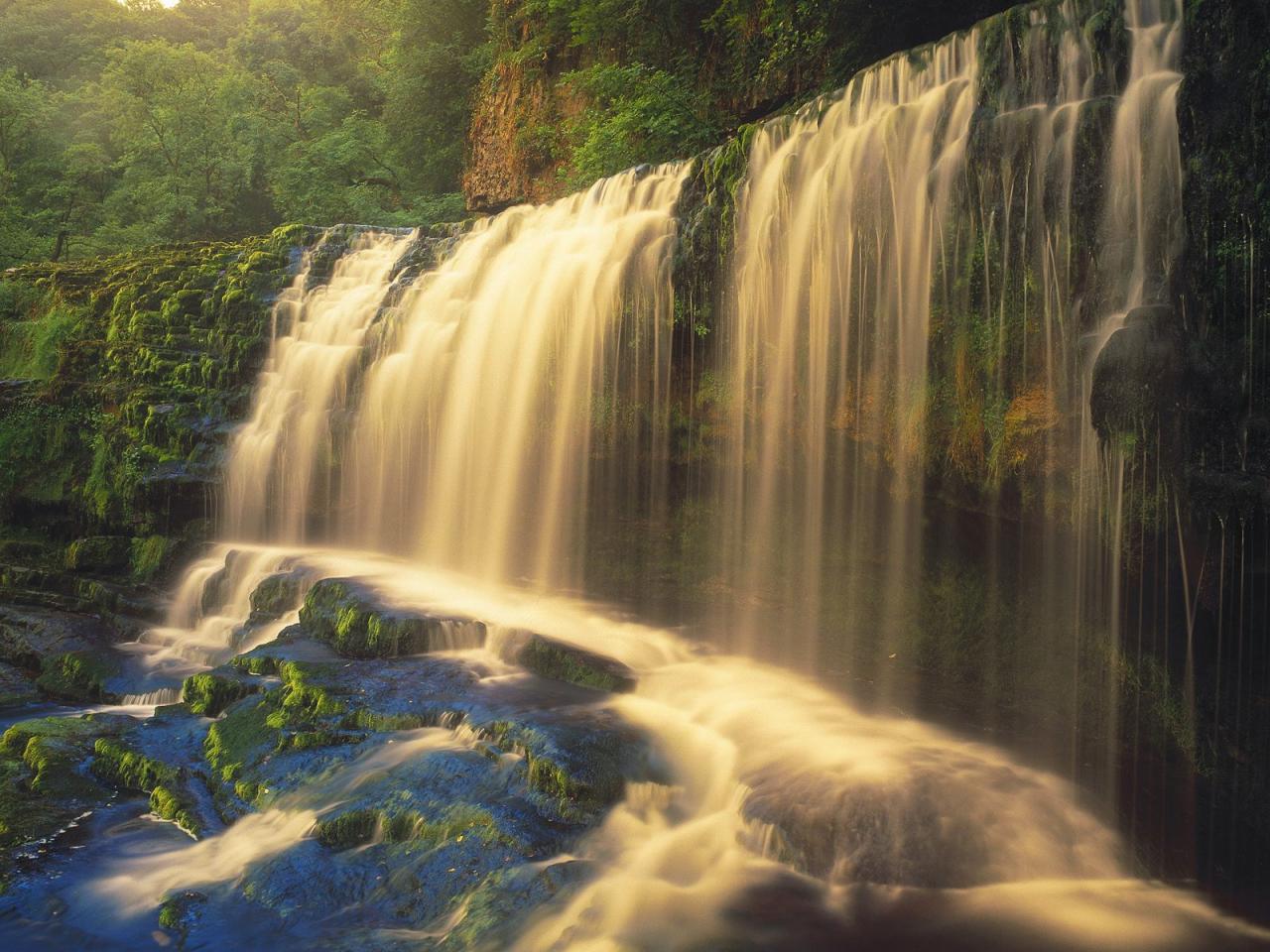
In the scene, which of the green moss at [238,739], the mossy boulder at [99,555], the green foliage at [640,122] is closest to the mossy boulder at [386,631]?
the green moss at [238,739]

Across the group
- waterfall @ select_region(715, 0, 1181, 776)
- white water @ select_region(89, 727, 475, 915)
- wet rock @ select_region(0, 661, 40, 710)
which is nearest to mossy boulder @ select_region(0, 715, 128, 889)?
white water @ select_region(89, 727, 475, 915)

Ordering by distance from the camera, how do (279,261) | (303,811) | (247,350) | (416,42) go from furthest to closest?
(416,42), (279,261), (247,350), (303,811)

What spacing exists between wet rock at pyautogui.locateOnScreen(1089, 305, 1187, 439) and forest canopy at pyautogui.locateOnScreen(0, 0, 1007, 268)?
6913 millimetres

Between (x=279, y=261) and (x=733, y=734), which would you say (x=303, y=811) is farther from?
(x=279, y=261)

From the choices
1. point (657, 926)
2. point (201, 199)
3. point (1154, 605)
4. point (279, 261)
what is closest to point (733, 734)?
point (657, 926)

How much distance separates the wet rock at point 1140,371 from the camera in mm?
5559

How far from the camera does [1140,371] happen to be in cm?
563

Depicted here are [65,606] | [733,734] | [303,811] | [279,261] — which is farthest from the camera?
[279,261]

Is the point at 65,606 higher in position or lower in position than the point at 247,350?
lower

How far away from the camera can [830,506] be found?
8.35 meters

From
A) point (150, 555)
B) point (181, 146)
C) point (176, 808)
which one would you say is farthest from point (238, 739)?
point (181, 146)

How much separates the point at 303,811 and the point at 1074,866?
4812 mm

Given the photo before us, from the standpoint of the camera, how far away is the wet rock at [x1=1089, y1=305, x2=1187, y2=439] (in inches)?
219

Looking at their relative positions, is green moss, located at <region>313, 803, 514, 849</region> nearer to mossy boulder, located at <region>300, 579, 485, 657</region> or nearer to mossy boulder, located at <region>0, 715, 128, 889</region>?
mossy boulder, located at <region>0, 715, 128, 889</region>
